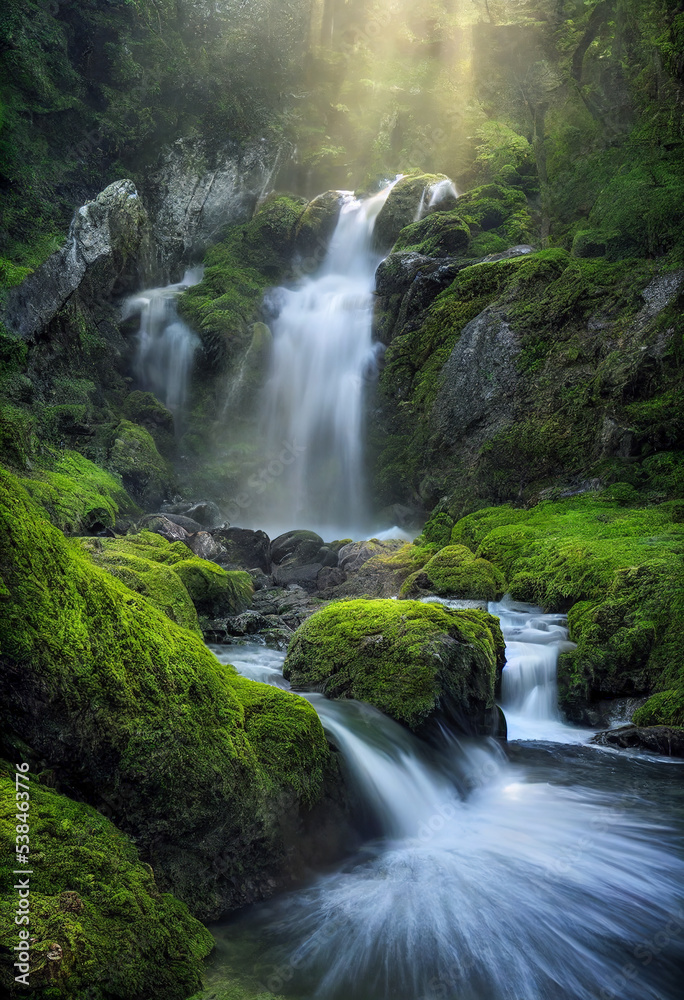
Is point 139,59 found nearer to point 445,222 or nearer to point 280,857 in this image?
point 445,222

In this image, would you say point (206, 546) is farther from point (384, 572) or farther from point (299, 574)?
point (384, 572)

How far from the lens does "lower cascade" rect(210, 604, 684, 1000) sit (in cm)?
356

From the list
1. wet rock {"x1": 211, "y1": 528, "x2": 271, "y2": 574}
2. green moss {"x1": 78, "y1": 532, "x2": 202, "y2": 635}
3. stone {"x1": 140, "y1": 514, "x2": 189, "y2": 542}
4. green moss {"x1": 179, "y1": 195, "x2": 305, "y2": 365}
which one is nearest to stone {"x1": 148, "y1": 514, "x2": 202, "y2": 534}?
stone {"x1": 140, "y1": 514, "x2": 189, "y2": 542}

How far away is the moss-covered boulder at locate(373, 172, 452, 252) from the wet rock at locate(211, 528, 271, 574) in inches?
670

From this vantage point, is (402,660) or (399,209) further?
(399,209)

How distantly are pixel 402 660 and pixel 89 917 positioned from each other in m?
4.46

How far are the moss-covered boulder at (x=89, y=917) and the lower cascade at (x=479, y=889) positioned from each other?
0.41 meters

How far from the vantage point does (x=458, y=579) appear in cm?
1253

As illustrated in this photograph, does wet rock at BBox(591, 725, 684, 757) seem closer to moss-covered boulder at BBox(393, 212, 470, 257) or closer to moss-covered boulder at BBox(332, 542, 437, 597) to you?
moss-covered boulder at BBox(332, 542, 437, 597)

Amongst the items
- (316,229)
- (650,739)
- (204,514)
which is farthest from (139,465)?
(650,739)

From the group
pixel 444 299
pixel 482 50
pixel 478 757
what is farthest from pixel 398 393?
pixel 482 50

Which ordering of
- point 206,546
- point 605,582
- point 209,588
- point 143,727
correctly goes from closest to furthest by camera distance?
point 143,727, point 605,582, point 209,588, point 206,546

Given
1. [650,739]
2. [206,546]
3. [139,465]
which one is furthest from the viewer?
[139,465]
